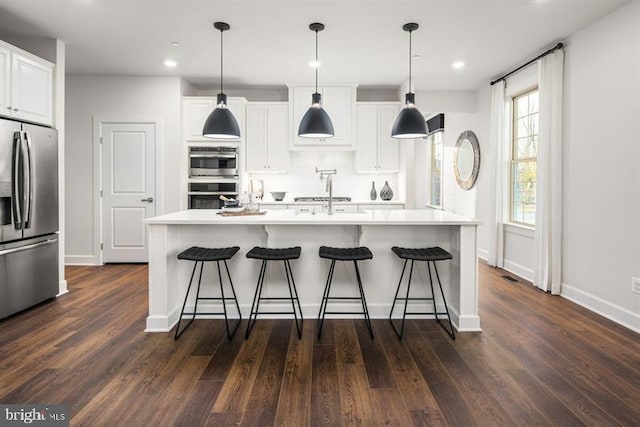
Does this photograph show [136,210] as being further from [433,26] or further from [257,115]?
[433,26]

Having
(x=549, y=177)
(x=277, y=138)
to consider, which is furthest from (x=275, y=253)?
(x=277, y=138)

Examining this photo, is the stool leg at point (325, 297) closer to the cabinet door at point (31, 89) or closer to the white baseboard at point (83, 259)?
the cabinet door at point (31, 89)

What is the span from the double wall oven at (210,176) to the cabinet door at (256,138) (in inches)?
13.0

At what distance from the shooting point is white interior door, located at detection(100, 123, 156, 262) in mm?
5812

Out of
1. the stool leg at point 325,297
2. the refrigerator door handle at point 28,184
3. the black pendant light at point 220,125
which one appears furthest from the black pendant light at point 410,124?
the refrigerator door handle at point 28,184

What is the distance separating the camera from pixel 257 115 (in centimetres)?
615

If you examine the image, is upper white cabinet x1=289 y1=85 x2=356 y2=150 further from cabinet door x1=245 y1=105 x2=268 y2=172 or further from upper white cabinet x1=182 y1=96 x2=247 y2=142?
upper white cabinet x1=182 y1=96 x2=247 y2=142

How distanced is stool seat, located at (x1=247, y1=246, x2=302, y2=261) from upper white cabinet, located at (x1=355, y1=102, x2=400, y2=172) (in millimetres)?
3218

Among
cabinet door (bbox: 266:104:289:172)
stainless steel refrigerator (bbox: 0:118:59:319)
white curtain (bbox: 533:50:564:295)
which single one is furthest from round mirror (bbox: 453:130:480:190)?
stainless steel refrigerator (bbox: 0:118:59:319)

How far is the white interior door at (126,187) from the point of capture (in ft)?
19.1

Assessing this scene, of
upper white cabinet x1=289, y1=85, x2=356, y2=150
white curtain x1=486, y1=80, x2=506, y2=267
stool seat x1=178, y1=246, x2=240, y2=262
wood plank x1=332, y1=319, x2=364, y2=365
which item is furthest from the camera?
upper white cabinet x1=289, y1=85, x2=356, y2=150

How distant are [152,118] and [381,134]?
331 cm

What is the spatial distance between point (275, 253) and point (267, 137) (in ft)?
10.9

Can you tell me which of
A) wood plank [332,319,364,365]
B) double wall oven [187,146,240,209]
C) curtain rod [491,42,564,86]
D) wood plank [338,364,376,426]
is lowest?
wood plank [338,364,376,426]
